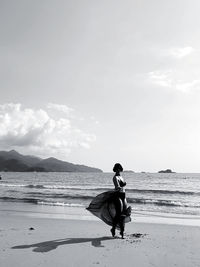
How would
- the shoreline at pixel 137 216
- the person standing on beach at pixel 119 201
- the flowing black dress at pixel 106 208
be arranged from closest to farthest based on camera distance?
the person standing on beach at pixel 119 201 < the flowing black dress at pixel 106 208 < the shoreline at pixel 137 216

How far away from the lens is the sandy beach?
6616 mm

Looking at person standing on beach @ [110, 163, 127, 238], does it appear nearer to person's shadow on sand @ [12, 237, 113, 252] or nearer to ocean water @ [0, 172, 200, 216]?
person's shadow on sand @ [12, 237, 113, 252]

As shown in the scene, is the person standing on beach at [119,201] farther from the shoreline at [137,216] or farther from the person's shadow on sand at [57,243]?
the shoreline at [137,216]

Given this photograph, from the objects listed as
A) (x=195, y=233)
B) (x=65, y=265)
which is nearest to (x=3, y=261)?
(x=65, y=265)

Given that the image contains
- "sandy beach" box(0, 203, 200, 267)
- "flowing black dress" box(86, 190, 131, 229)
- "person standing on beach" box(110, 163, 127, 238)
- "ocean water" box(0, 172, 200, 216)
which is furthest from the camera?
"ocean water" box(0, 172, 200, 216)

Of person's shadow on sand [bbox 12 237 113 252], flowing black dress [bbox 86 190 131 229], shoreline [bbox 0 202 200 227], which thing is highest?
flowing black dress [bbox 86 190 131 229]

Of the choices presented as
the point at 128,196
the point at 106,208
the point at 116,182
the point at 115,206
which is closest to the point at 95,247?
the point at 115,206

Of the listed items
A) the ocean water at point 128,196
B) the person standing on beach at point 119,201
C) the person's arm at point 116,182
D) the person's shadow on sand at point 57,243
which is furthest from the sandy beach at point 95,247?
the ocean water at point 128,196

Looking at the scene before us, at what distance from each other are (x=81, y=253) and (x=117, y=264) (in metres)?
1.12

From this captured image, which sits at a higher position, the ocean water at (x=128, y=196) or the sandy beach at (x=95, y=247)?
the sandy beach at (x=95, y=247)

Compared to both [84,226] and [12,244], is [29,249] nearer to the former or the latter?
[12,244]

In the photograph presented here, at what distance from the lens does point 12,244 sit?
8.02m

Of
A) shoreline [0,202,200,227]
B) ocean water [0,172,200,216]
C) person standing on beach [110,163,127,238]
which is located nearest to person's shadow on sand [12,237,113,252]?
person standing on beach [110,163,127,238]

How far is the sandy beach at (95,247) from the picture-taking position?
662cm
